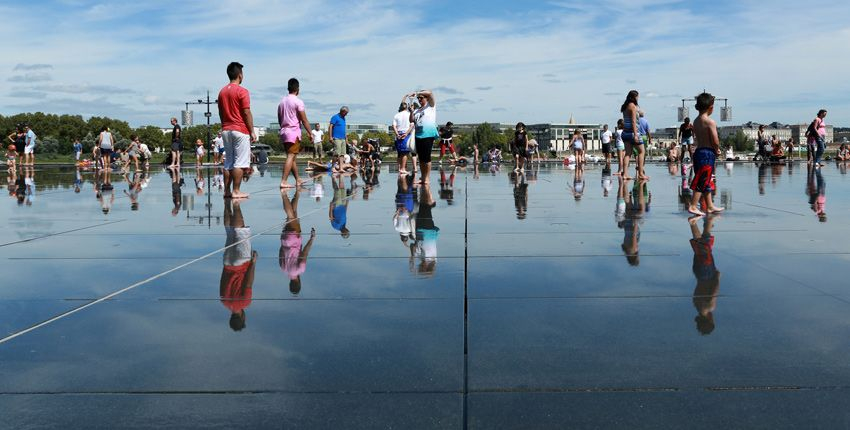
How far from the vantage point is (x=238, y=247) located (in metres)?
6.12

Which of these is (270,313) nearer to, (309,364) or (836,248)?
(309,364)

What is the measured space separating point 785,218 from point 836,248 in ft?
7.52

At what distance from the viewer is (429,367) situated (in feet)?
9.60

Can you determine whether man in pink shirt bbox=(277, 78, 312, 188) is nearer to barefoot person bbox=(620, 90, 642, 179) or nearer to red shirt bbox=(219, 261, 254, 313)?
barefoot person bbox=(620, 90, 642, 179)

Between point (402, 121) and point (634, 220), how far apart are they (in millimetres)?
10157

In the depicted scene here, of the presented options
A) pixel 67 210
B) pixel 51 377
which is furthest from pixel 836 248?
pixel 67 210

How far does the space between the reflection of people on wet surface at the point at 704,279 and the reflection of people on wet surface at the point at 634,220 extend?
42cm

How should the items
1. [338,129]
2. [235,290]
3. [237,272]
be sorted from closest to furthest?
[235,290]
[237,272]
[338,129]

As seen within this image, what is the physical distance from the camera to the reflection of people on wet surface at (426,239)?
5074 mm

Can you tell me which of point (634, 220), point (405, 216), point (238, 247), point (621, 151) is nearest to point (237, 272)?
point (238, 247)

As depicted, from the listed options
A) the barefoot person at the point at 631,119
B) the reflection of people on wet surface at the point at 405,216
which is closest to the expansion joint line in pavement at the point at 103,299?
the reflection of people on wet surface at the point at 405,216

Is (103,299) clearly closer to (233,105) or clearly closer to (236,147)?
(236,147)

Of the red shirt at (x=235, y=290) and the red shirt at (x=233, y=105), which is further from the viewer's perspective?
the red shirt at (x=233, y=105)

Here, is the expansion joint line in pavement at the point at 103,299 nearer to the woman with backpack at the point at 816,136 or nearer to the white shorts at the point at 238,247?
the white shorts at the point at 238,247
